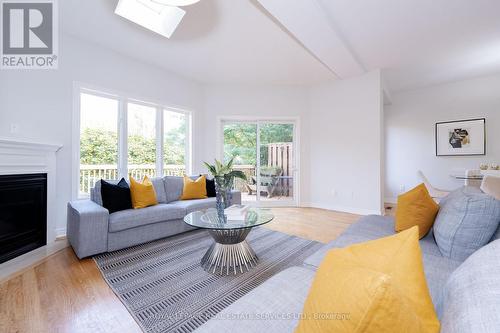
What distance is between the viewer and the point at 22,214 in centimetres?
237

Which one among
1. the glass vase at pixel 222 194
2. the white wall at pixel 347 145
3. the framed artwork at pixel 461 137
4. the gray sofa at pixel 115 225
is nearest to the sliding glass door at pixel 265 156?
the white wall at pixel 347 145

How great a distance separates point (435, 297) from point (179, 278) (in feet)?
5.79

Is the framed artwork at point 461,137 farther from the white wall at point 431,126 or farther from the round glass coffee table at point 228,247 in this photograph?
the round glass coffee table at point 228,247

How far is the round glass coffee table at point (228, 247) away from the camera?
2012mm

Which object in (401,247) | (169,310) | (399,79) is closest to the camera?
(401,247)

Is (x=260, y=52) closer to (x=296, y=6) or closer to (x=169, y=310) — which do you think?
(x=296, y=6)

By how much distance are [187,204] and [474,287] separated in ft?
9.67

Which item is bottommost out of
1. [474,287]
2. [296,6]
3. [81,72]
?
[474,287]

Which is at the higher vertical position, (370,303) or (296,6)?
(296,6)

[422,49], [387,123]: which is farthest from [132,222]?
[387,123]

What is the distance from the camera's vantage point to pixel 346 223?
3600 mm

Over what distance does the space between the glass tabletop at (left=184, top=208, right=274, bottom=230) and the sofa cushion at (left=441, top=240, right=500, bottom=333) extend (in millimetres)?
1454

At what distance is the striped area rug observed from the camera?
150 centimetres

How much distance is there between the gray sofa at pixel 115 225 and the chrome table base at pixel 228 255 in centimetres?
95
